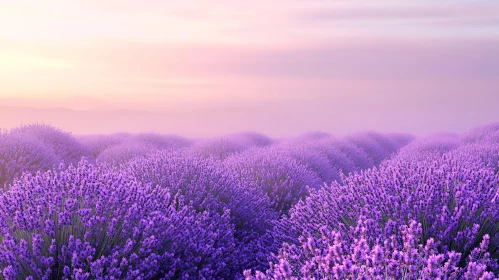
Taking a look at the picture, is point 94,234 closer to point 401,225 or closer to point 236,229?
point 401,225

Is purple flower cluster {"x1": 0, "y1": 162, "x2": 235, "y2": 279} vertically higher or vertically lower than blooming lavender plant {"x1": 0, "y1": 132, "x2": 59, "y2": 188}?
higher

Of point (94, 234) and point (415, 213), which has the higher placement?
point (415, 213)

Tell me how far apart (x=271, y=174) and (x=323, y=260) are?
4.43 meters

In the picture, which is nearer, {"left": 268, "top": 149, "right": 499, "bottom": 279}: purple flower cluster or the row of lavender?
the row of lavender

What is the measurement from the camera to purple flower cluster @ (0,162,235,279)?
9.21 feet

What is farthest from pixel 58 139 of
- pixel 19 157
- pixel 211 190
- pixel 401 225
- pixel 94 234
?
pixel 401 225

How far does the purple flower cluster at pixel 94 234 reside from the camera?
2.81 meters

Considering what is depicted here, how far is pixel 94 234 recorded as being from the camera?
3.10 metres

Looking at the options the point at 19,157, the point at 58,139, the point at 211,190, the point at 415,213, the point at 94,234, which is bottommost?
the point at 58,139

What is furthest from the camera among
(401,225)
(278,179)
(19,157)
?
(19,157)

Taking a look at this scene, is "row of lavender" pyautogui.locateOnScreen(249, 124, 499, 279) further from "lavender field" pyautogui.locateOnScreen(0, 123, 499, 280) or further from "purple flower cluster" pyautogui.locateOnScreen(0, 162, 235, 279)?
"purple flower cluster" pyautogui.locateOnScreen(0, 162, 235, 279)

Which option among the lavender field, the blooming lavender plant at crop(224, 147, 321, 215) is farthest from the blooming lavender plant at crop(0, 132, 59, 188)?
the lavender field

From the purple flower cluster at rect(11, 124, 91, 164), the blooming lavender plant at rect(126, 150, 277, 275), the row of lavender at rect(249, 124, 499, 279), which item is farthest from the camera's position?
the purple flower cluster at rect(11, 124, 91, 164)

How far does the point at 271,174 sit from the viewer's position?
6.58m
